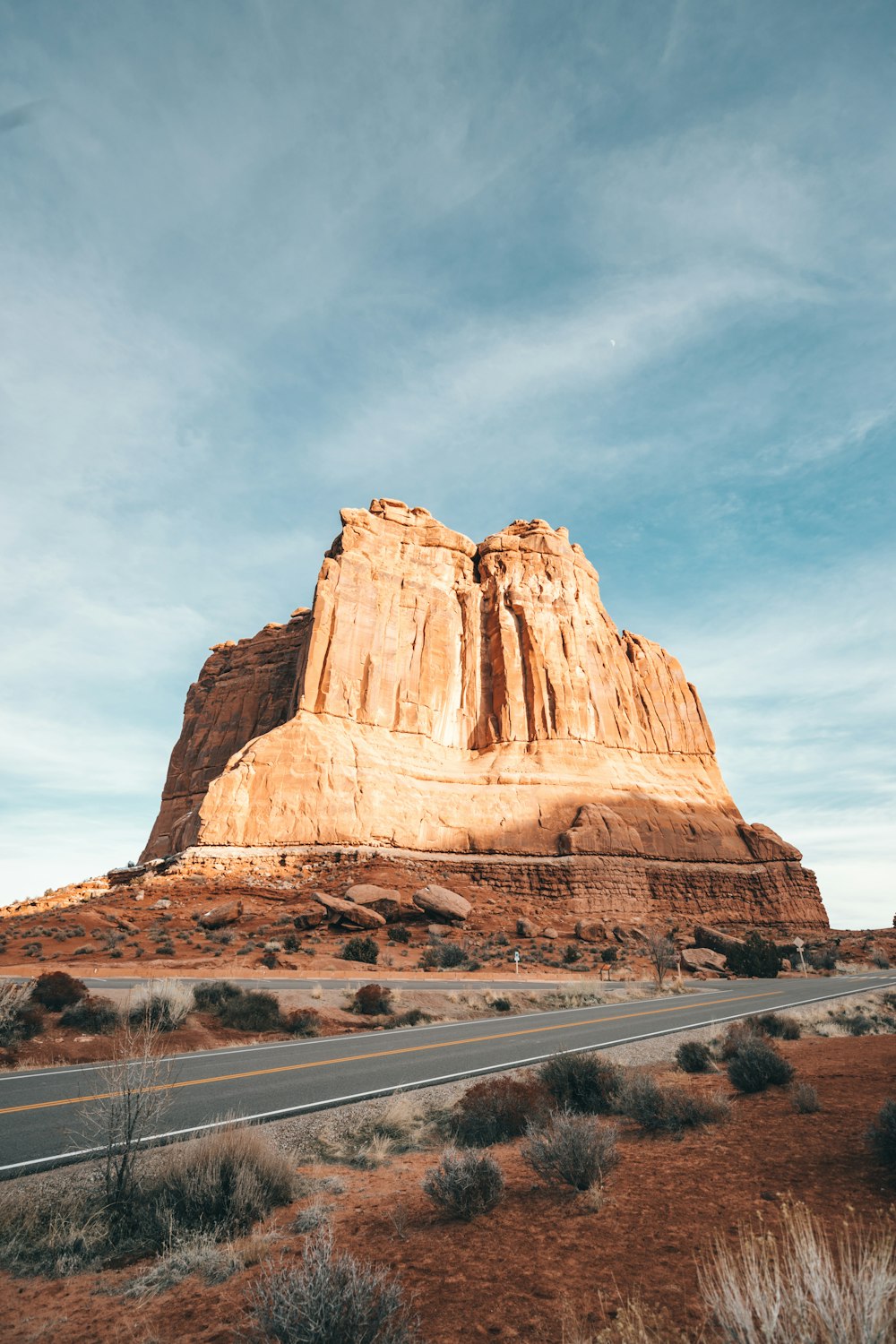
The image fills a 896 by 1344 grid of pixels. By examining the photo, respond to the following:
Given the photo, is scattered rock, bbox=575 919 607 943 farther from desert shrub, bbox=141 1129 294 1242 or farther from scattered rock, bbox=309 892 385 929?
desert shrub, bbox=141 1129 294 1242

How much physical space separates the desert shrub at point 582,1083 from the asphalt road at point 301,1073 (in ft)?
5.68

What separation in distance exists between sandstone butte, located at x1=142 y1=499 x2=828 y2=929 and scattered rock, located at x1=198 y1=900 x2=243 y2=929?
264 inches

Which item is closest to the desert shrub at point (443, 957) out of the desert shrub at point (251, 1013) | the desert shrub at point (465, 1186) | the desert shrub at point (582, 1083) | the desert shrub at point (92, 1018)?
the desert shrub at point (251, 1013)

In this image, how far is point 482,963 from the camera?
100 feet

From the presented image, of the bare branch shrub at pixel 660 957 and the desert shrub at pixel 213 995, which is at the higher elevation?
the bare branch shrub at pixel 660 957

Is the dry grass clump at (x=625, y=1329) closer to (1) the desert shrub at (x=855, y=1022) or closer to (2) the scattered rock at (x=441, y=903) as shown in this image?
(1) the desert shrub at (x=855, y=1022)

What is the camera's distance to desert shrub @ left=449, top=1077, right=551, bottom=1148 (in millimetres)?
6883

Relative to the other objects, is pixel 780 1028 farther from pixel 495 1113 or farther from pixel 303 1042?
pixel 303 1042

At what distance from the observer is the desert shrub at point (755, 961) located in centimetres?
3312

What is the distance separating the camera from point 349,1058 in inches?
438

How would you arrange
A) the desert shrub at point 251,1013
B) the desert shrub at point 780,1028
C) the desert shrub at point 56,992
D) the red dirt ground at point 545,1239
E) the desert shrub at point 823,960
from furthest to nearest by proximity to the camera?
the desert shrub at point 823,960 < the desert shrub at point 251,1013 < the desert shrub at point 56,992 < the desert shrub at point 780,1028 < the red dirt ground at point 545,1239

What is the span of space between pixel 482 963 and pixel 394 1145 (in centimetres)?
2528

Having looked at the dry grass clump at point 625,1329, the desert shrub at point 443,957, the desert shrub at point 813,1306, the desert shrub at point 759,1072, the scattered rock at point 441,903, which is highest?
the scattered rock at point 441,903

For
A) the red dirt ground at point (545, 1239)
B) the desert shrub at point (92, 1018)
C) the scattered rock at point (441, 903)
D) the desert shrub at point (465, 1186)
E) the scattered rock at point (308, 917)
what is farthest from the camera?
the scattered rock at point (441, 903)
